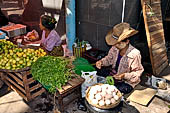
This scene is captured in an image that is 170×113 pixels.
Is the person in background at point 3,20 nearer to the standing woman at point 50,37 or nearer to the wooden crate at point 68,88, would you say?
the standing woman at point 50,37

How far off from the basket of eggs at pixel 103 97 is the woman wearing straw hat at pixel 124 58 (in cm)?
63

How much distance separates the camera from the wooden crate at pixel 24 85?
4.04m

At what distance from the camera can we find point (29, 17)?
859cm

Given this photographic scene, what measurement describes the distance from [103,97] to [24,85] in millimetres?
2100

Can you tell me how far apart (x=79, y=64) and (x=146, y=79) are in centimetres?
241

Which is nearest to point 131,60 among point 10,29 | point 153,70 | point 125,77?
point 125,77

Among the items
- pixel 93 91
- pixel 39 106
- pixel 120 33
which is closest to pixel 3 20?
pixel 39 106

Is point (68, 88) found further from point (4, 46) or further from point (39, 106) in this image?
point (4, 46)

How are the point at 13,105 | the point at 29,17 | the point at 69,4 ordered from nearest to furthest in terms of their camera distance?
the point at 13,105
the point at 69,4
the point at 29,17

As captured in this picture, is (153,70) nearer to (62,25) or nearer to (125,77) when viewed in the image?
(125,77)

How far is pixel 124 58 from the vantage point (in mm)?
4004

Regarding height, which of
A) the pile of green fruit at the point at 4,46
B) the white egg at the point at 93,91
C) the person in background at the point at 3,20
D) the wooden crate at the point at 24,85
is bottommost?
the wooden crate at the point at 24,85

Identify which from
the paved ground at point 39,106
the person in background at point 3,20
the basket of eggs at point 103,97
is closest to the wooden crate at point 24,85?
the paved ground at point 39,106

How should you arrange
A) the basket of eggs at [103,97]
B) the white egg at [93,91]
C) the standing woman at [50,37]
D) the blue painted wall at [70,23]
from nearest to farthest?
the basket of eggs at [103,97], the white egg at [93,91], the standing woman at [50,37], the blue painted wall at [70,23]
